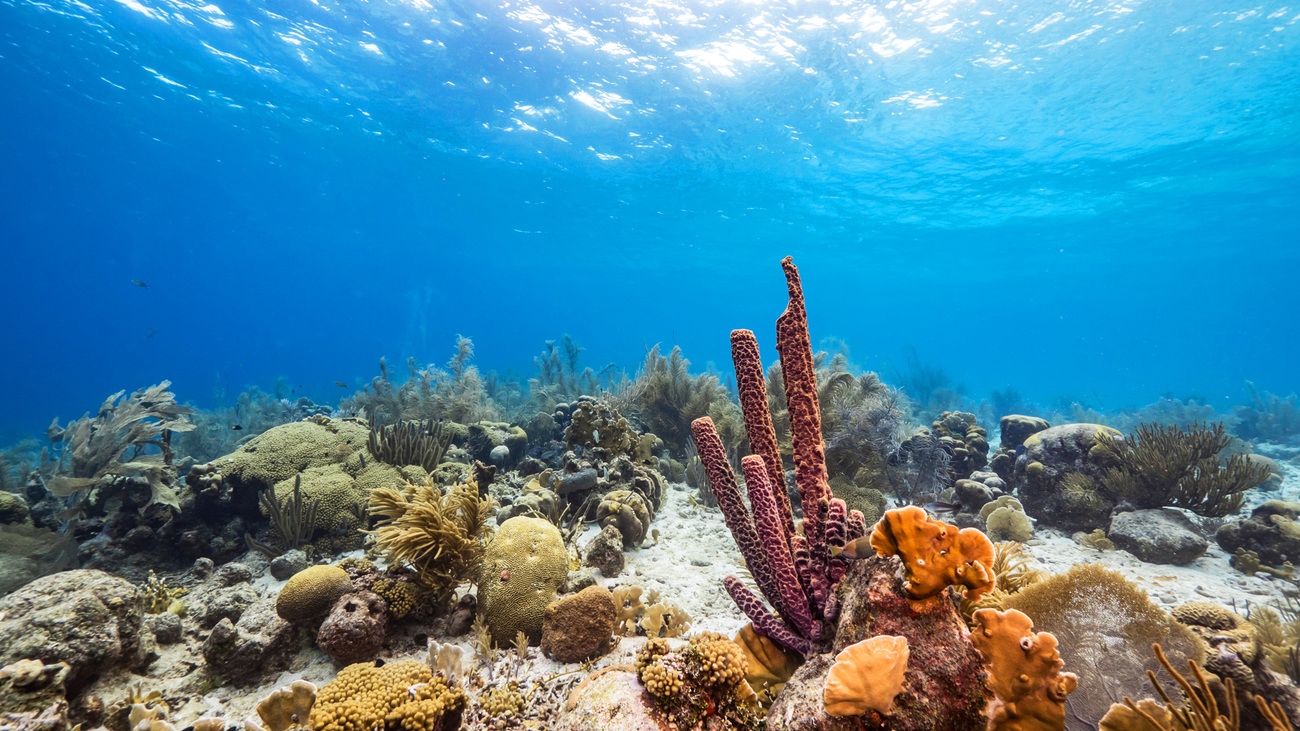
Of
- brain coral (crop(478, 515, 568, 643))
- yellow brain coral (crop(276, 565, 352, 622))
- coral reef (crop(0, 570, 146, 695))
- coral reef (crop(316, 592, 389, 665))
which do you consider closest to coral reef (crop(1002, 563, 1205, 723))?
brain coral (crop(478, 515, 568, 643))

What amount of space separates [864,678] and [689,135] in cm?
2486

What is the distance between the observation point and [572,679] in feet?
10.4

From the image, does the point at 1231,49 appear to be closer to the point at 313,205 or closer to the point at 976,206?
the point at 976,206

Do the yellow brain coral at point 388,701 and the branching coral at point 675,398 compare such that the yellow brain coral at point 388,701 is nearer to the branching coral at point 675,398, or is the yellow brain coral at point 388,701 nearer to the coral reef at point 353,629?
the coral reef at point 353,629

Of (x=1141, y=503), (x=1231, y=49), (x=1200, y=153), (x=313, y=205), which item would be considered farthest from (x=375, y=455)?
(x=313, y=205)

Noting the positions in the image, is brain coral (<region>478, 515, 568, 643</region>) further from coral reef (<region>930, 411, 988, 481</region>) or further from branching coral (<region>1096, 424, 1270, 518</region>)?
branching coral (<region>1096, 424, 1270, 518</region>)

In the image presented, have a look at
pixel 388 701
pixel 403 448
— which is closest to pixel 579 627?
pixel 388 701

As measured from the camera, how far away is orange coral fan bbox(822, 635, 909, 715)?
1534mm

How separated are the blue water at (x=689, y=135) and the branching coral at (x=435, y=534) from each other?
1744 centimetres

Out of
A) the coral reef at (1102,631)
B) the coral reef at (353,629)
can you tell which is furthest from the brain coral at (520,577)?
the coral reef at (1102,631)

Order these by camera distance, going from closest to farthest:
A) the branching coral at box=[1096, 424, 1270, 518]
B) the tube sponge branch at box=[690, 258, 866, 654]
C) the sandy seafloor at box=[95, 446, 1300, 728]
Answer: the tube sponge branch at box=[690, 258, 866, 654] < the sandy seafloor at box=[95, 446, 1300, 728] < the branching coral at box=[1096, 424, 1270, 518]

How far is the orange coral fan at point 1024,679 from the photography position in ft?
4.89

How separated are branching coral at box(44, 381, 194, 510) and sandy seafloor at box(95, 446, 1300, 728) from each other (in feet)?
6.65

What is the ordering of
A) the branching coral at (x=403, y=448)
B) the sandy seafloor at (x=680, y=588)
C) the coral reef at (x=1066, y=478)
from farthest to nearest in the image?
the branching coral at (x=403, y=448), the coral reef at (x=1066, y=478), the sandy seafloor at (x=680, y=588)
